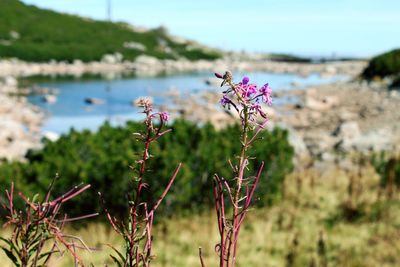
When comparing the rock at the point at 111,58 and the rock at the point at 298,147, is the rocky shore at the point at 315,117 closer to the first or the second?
the rock at the point at 298,147

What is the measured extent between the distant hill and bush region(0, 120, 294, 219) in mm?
60035

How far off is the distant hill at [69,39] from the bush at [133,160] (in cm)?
6003

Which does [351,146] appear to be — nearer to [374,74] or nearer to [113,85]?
[374,74]

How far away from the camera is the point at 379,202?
814 cm

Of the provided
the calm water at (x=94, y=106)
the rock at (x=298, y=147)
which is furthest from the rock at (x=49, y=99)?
the rock at (x=298, y=147)

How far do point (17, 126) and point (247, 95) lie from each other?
816 inches

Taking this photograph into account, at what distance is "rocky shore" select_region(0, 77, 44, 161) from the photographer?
643 inches

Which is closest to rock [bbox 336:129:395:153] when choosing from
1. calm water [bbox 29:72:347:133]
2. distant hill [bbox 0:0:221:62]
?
calm water [bbox 29:72:347:133]

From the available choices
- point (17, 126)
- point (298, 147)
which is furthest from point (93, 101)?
point (298, 147)

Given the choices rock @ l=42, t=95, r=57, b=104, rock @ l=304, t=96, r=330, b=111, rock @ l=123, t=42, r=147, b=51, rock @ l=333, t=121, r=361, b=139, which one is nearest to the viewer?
rock @ l=333, t=121, r=361, b=139

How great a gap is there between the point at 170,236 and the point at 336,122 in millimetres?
17376

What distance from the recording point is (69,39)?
88.1m

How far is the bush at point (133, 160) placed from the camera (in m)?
7.51

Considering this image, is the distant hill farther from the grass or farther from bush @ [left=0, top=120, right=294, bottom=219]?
the grass
